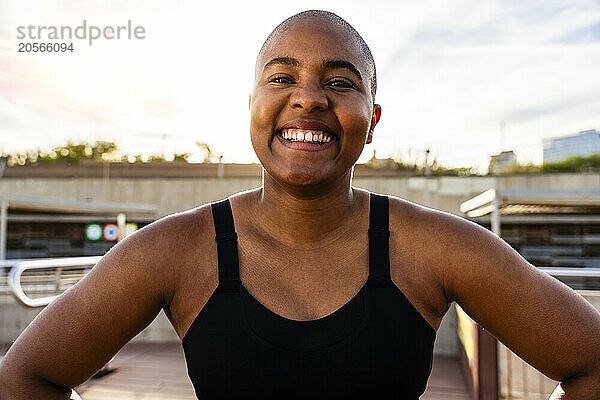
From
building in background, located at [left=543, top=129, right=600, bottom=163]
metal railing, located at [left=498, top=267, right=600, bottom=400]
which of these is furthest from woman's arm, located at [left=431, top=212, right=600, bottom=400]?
building in background, located at [left=543, top=129, right=600, bottom=163]

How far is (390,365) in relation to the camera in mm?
988

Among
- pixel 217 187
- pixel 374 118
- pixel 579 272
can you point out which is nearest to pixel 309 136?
pixel 374 118

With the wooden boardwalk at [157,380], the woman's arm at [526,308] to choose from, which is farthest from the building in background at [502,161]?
the woman's arm at [526,308]

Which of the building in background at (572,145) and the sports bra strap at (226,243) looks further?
the building in background at (572,145)

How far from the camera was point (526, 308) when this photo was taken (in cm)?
101

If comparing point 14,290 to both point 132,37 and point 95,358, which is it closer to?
point 95,358

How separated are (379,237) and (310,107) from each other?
0.30 m

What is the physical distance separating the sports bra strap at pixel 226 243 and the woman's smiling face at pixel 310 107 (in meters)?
0.15

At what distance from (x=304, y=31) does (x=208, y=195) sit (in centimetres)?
1375

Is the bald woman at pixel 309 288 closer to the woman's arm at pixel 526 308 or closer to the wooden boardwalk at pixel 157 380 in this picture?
the woman's arm at pixel 526 308

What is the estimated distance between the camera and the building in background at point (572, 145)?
559 inches

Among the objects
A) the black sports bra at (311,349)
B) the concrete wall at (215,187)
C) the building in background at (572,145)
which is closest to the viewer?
the black sports bra at (311,349)

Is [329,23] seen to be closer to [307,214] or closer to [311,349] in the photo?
[307,214]

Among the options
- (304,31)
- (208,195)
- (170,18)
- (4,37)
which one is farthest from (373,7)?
(208,195)
